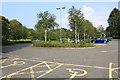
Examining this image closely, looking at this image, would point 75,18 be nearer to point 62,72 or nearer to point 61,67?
point 61,67

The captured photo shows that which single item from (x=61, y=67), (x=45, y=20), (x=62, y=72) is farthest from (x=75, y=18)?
(x=62, y=72)

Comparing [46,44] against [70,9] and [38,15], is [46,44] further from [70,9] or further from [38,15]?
[70,9]

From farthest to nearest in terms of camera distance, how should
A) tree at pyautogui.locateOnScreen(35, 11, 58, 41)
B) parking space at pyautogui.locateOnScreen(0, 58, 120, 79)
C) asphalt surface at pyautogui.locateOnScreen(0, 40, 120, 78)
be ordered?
tree at pyautogui.locateOnScreen(35, 11, 58, 41) → asphalt surface at pyautogui.locateOnScreen(0, 40, 120, 78) → parking space at pyautogui.locateOnScreen(0, 58, 120, 79)

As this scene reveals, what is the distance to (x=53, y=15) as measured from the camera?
78.8ft

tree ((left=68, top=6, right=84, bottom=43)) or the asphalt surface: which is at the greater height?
tree ((left=68, top=6, right=84, bottom=43))

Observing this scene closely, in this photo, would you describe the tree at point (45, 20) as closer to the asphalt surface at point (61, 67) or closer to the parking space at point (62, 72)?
the asphalt surface at point (61, 67)

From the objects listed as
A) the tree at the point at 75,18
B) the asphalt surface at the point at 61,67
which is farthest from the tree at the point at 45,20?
the asphalt surface at the point at 61,67

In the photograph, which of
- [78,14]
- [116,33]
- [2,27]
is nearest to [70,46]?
[78,14]

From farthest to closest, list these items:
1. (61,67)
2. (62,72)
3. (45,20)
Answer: (45,20) < (61,67) < (62,72)

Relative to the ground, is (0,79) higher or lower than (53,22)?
lower

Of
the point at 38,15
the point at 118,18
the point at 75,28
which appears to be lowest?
the point at 75,28

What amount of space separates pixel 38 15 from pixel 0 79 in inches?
807

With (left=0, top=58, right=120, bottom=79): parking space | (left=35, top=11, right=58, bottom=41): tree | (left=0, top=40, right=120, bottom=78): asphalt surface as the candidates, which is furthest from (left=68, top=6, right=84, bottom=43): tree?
(left=0, top=58, right=120, bottom=79): parking space

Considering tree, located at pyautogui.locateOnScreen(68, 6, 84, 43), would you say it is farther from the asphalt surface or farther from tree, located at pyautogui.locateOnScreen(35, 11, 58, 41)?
the asphalt surface
